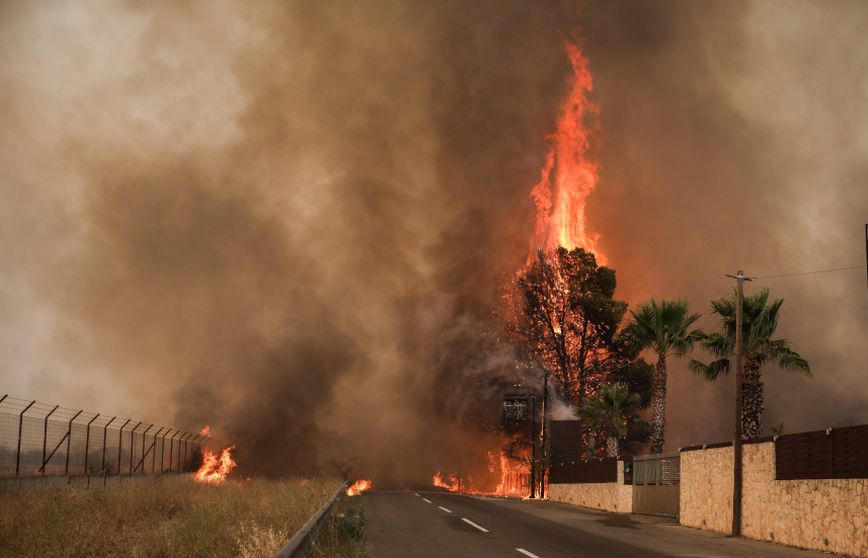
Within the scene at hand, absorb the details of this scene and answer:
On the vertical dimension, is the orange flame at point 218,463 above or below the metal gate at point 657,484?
below

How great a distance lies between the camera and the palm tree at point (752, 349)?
34.3 m

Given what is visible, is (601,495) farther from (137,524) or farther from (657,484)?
(137,524)

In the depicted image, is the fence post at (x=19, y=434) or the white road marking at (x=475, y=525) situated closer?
the white road marking at (x=475, y=525)

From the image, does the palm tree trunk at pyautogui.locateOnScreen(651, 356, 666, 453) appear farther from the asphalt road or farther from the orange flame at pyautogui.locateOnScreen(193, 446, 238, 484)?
the orange flame at pyautogui.locateOnScreen(193, 446, 238, 484)

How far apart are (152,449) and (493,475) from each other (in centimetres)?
5476

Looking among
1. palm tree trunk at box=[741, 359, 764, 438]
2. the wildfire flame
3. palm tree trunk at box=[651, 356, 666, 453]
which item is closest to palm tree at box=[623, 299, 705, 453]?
palm tree trunk at box=[651, 356, 666, 453]

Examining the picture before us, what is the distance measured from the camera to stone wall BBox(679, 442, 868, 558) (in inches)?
736

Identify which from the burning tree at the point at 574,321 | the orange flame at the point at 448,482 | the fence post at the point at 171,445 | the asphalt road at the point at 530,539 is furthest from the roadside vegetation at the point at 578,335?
the asphalt road at the point at 530,539

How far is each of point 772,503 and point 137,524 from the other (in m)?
16.5

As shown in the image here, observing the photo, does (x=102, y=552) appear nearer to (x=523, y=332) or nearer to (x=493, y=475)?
(x=523, y=332)

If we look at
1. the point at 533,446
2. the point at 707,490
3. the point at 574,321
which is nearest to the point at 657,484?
the point at 707,490

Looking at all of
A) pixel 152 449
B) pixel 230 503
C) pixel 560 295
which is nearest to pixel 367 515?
pixel 230 503

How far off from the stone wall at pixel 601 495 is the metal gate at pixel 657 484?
1.19 meters

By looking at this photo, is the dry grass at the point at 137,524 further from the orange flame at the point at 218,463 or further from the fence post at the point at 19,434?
the orange flame at the point at 218,463
